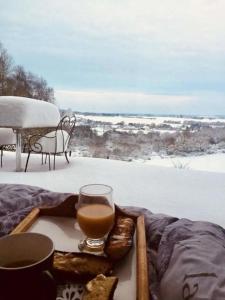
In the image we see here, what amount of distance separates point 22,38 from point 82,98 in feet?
3.93

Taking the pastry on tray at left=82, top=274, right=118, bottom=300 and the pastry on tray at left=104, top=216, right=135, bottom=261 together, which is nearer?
the pastry on tray at left=82, top=274, right=118, bottom=300

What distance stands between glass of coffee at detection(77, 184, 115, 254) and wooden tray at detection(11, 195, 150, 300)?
6 cm

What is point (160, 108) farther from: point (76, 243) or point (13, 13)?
point (76, 243)

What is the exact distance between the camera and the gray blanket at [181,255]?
0.77 meters

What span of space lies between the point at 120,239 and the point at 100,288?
9.4 inches

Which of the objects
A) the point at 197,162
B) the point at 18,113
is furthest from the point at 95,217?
the point at 197,162

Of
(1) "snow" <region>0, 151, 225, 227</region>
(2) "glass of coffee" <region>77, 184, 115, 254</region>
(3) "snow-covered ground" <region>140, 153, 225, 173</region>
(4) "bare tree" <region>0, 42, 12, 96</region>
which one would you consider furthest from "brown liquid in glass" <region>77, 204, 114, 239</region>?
(4) "bare tree" <region>0, 42, 12, 96</region>

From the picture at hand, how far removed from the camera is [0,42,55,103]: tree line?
4488 millimetres

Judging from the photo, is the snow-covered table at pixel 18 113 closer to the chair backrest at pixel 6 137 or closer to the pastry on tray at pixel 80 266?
the chair backrest at pixel 6 137

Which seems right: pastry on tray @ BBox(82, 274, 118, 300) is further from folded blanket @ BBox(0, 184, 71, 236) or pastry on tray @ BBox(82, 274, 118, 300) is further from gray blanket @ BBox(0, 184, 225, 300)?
folded blanket @ BBox(0, 184, 71, 236)

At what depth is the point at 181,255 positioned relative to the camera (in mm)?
893

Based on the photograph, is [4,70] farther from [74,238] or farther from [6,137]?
[74,238]

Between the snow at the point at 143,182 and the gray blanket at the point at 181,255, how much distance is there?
42.0 inches

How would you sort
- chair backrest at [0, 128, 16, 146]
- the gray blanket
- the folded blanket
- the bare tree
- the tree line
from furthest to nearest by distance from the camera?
the tree line < the bare tree < chair backrest at [0, 128, 16, 146] < the folded blanket < the gray blanket
